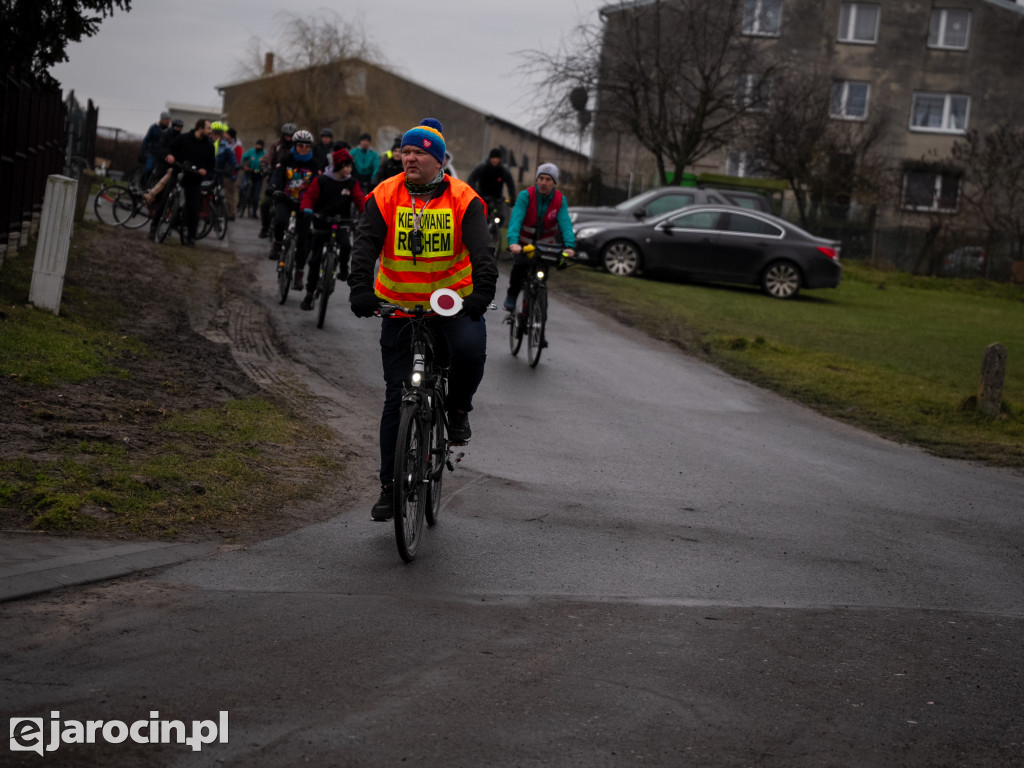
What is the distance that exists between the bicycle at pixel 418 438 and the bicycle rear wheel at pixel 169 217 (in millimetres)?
14780

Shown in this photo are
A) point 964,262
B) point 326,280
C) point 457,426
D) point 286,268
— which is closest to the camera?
point 457,426

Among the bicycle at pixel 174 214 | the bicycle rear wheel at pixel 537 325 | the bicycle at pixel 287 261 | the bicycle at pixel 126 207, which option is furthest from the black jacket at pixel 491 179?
the bicycle at pixel 126 207

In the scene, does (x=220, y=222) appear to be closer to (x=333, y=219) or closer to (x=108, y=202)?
(x=108, y=202)

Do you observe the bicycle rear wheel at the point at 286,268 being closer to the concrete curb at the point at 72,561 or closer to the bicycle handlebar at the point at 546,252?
the bicycle handlebar at the point at 546,252

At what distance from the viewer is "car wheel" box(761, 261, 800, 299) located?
86.6ft

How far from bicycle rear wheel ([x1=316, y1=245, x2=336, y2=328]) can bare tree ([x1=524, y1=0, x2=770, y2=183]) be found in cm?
2523

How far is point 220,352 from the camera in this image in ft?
39.3

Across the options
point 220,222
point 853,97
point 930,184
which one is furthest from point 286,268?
point 853,97

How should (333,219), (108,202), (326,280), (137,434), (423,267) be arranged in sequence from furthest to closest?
(108,202), (333,219), (326,280), (137,434), (423,267)

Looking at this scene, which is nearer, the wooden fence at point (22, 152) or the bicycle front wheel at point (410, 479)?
the bicycle front wheel at point (410, 479)

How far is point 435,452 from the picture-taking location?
6.89 meters

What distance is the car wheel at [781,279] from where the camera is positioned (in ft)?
86.6

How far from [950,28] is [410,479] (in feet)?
167

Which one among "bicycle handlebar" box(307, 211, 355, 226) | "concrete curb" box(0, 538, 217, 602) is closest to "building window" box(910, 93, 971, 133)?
"bicycle handlebar" box(307, 211, 355, 226)
